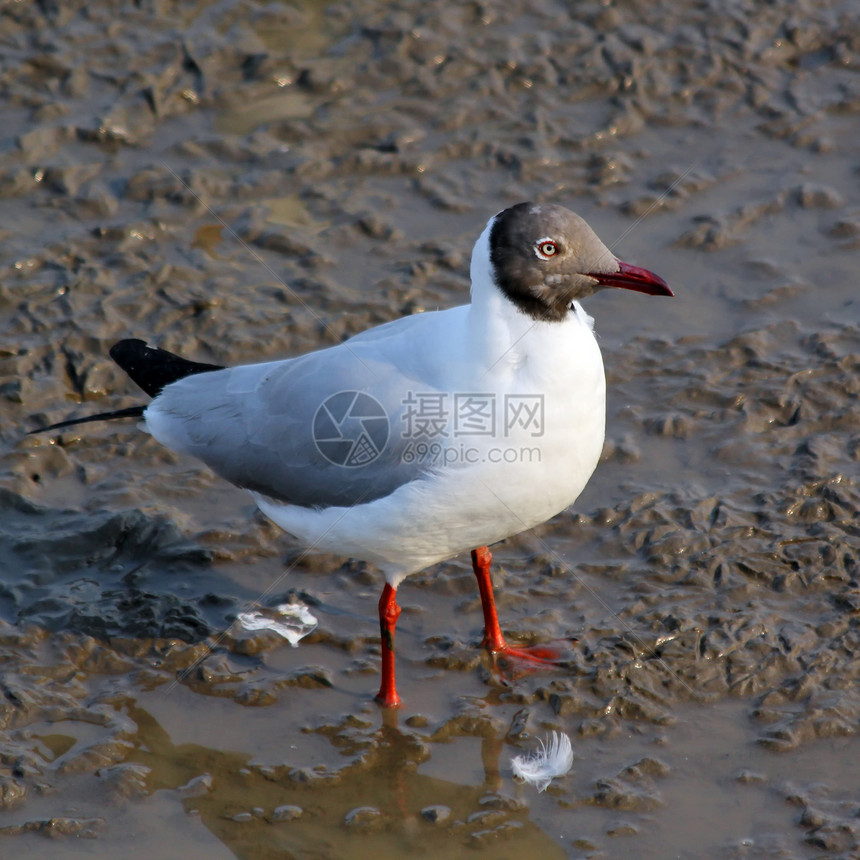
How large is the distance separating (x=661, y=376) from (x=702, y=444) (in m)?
0.61

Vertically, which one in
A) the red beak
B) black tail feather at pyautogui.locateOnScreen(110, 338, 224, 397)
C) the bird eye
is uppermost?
the bird eye

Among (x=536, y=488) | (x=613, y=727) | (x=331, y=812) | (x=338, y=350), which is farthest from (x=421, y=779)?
(x=338, y=350)

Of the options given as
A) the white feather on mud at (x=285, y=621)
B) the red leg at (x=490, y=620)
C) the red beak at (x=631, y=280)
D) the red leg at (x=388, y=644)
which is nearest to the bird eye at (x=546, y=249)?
the red beak at (x=631, y=280)

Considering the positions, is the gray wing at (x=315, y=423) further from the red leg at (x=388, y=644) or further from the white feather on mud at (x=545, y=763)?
the white feather on mud at (x=545, y=763)

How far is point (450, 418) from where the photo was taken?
499 centimetres

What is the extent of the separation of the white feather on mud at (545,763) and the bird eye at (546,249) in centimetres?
220

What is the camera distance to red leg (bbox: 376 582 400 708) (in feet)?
18.5

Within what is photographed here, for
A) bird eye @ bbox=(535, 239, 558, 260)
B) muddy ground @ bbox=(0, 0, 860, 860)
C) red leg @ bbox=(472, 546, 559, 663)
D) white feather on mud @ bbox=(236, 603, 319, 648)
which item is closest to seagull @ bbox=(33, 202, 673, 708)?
bird eye @ bbox=(535, 239, 558, 260)

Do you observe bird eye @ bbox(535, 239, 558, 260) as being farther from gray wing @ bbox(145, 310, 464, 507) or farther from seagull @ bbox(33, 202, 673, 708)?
gray wing @ bbox(145, 310, 464, 507)

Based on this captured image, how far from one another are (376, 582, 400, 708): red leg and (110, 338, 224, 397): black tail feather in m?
1.54

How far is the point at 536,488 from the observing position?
5043 millimetres

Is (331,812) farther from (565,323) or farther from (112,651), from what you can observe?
(565,323)

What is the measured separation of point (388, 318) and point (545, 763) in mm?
3354

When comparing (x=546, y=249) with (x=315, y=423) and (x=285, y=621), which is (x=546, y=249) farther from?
(x=285, y=621)
